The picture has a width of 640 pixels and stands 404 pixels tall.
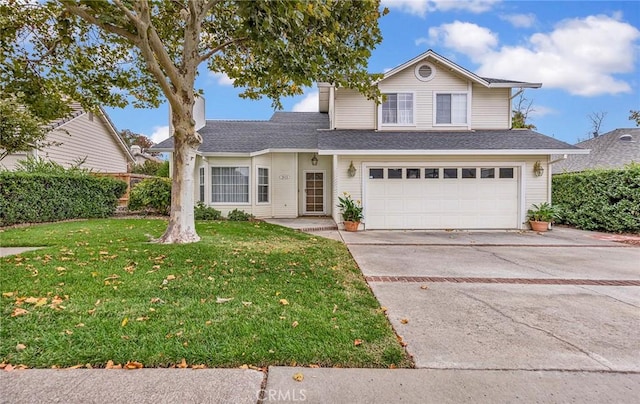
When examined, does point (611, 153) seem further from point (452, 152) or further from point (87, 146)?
point (87, 146)

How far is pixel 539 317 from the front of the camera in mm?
3629

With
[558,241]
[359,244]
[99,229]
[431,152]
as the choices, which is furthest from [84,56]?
[558,241]

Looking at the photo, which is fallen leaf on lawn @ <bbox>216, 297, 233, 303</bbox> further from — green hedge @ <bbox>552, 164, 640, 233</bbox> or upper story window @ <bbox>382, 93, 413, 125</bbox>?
green hedge @ <bbox>552, 164, 640, 233</bbox>

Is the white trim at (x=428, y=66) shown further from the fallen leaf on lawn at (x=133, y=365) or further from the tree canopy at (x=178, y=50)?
the fallen leaf on lawn at (x=133, y=365)

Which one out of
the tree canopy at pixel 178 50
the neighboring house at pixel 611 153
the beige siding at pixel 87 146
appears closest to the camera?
the tree canopy at pixel 178 50

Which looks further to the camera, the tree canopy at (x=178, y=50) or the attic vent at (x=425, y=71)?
the attic vent at (x=425, y=71)

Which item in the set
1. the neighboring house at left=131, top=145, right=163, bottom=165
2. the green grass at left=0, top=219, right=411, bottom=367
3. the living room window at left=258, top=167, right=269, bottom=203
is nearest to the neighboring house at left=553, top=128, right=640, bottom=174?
the living room window at left=258, top=167, right=269, bottom=203

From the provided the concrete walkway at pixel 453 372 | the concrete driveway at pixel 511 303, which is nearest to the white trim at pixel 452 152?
the concrete driveway at pixel 511 303

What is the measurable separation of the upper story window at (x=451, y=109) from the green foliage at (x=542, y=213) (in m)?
3.86

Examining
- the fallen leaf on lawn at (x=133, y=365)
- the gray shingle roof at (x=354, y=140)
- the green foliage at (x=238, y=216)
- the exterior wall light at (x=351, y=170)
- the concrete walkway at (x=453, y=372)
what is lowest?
the concrete walkway at (x=453, y=372)

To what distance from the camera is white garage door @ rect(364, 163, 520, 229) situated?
10.9 metres

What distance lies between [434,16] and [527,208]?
715 centimetres

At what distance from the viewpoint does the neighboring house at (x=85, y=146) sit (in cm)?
1497

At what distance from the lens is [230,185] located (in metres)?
13.0
